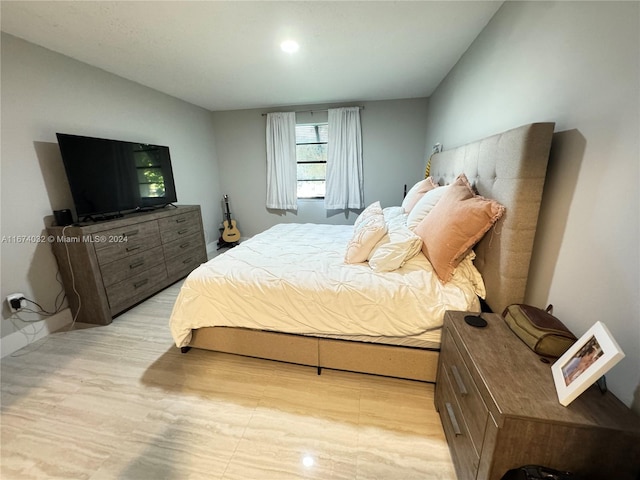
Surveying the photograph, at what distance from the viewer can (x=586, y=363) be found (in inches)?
28.4

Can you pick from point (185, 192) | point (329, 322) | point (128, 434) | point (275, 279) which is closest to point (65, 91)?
point (185, 192)

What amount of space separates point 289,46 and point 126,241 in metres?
2.29

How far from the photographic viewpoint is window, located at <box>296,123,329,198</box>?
13.4ft

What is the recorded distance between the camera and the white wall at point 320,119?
3709mm

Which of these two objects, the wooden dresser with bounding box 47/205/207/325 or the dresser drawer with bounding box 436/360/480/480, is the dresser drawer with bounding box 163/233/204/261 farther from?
the dresser drawer with bounding box 436/360/480/480

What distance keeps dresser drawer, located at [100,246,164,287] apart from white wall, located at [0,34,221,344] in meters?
0.42

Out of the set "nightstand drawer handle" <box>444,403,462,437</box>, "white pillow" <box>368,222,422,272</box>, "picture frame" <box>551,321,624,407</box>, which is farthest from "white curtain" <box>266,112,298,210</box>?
"picture frame" <box>551,321,624,407</box>

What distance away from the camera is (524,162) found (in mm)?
1129

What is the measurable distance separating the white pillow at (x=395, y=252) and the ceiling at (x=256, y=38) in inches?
58.5

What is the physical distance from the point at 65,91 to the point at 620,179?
12.0 ft

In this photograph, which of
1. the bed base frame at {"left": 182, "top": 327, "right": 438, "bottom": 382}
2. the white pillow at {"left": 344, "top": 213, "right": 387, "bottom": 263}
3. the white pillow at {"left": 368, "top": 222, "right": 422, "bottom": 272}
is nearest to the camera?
the bed base frame at {"left": 182, "top": 327, "right": 438, "bottom": 382}

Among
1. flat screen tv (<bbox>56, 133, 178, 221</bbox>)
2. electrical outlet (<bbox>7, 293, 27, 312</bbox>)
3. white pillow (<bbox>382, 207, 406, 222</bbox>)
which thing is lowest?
electrical outlet (<bbox>7, 293, 27, 312</bbox>)

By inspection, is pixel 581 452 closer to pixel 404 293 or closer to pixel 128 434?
pixel 404 293

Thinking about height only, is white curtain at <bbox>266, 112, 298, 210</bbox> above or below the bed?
above
